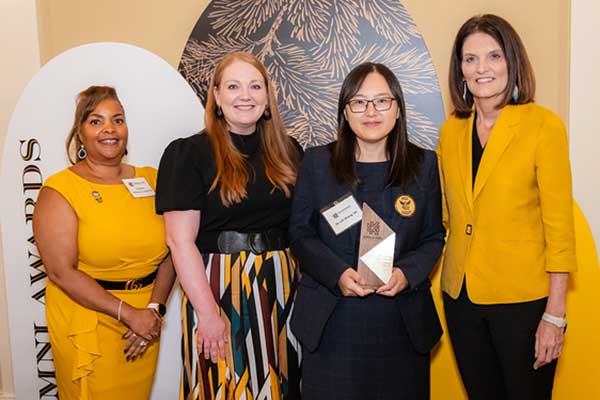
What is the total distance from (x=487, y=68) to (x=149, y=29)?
192 centimetres

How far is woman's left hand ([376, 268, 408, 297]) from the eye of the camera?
6.26ft

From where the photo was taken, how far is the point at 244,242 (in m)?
2.14

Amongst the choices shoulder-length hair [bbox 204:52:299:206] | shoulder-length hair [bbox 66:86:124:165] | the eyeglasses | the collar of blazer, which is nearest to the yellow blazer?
the collar of blazer

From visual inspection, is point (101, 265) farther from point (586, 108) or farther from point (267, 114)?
point (586, 108)

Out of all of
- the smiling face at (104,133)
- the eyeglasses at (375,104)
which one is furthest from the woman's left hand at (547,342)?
the smiling face at (104,133)

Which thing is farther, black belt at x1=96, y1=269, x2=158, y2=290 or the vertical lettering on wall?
the vertical lettering on wall

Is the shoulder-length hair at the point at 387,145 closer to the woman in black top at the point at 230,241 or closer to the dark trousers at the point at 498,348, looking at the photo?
the woman in black top at the point at 230,241

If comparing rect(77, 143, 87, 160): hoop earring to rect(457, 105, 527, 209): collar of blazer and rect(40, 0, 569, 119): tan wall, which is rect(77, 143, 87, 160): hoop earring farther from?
rect(457, 105, 527, 209): collar of blazer

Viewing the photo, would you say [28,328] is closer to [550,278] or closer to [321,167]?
[321,167]

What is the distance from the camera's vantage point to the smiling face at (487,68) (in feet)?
6.32

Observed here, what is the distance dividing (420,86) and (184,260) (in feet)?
4.78

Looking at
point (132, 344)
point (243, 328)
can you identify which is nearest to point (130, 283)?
point (132, 344)

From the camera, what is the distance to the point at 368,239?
75.7 inches

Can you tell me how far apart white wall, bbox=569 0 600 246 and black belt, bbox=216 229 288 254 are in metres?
1.45
